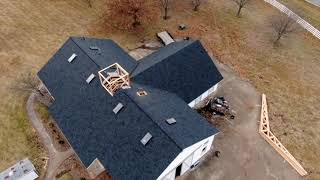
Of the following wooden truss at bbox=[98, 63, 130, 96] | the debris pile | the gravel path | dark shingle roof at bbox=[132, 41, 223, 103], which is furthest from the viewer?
the debris pile

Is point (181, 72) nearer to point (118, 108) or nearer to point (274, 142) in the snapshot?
point (118, 108)

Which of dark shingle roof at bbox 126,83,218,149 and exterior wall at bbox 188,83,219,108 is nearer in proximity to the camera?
dark shingle roof at bbox 126,83,218,149

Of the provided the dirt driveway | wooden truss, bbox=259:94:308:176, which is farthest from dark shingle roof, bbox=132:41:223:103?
wooden truss, bbox=259:94:308:176

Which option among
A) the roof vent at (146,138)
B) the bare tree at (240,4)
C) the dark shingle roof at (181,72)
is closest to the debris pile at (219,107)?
the dark shingle roof at (181,72)

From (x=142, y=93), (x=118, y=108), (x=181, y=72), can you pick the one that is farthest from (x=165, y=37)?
(x=118, y=108)

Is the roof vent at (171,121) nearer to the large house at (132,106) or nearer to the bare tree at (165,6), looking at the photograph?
the large house at (132,106)

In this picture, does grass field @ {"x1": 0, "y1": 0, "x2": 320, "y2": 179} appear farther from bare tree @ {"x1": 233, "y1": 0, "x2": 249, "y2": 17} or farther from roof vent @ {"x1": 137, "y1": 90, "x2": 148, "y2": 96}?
roof vent @ {"x1": 137, "y1": 90, "x2": 148, "y2": 96}

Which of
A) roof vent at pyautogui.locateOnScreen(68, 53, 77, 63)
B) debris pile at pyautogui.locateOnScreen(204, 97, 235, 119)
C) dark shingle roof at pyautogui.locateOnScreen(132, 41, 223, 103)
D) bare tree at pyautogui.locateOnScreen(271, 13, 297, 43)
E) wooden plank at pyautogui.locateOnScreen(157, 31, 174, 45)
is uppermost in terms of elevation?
roof vent at pyautogui.locateOnScreen(68, 53, 77, 63)
